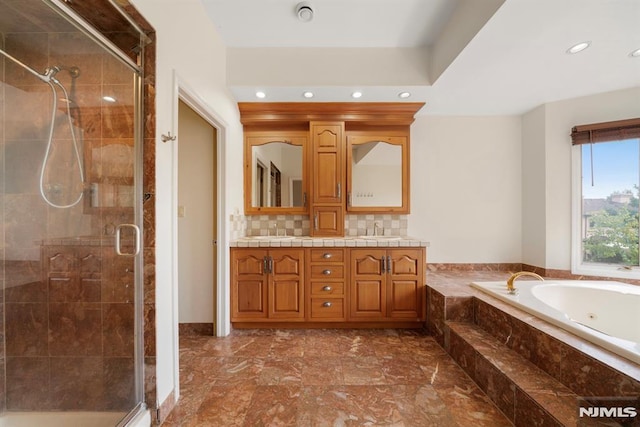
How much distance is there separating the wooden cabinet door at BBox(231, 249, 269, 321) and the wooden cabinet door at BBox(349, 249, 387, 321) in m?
0.86

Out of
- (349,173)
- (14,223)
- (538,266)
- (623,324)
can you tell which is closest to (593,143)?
(538,266)

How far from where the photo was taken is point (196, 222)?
234 centimetres

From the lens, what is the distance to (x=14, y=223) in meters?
1.32

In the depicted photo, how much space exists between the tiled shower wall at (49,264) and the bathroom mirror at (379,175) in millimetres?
2060

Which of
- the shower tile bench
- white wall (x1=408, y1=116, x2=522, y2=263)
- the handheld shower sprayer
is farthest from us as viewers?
white wall (x1=408, y1=116, x2=522, y2=263)

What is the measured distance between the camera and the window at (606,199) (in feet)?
7.66

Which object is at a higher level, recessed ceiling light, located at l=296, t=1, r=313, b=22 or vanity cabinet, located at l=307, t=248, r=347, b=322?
recessed ceiling light, located at l=296, t=1, r=313, b=22

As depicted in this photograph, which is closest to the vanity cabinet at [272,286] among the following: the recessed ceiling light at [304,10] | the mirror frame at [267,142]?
the mirror frame at [267,142]

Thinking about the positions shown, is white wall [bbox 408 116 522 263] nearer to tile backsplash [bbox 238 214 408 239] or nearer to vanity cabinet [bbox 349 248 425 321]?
tile backsplash [bbox 238 214 408 239]

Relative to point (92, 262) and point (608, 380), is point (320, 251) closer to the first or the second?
point (92, 262)

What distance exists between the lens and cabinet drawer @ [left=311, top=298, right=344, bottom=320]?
2355mm

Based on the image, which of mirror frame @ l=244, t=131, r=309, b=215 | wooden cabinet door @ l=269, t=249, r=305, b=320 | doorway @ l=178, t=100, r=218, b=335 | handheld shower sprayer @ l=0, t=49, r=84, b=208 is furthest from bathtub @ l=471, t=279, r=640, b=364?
handheld shower sprayer @ l=0, t=49, r=84, b=208

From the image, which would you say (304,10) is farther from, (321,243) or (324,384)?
(324,384)

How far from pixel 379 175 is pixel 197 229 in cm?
200
